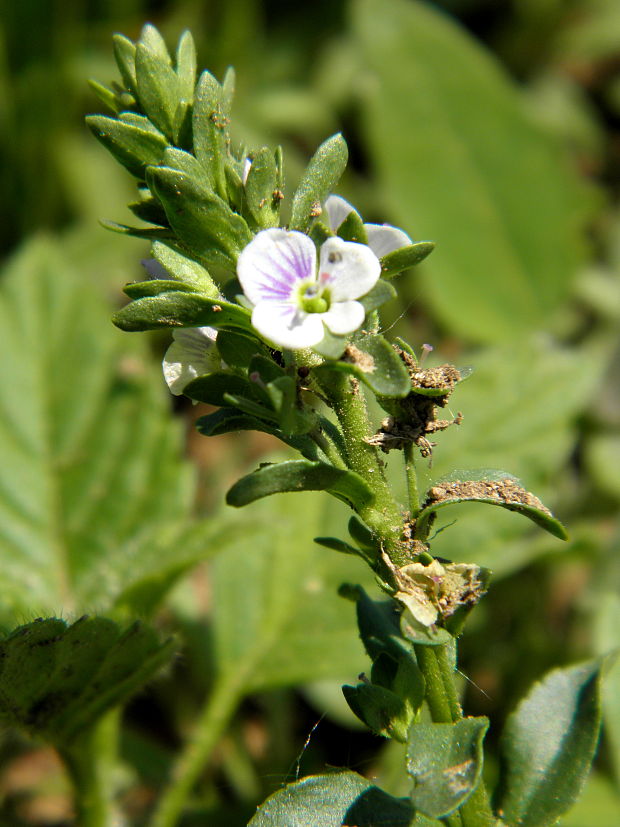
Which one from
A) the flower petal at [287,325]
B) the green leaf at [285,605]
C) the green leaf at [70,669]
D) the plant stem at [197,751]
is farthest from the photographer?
the green leaf at [285,605]

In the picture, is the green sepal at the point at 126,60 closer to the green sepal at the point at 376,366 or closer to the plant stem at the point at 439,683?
the green sepal at the point at 376,366

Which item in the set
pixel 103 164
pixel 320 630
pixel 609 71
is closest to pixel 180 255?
pixel 320 630

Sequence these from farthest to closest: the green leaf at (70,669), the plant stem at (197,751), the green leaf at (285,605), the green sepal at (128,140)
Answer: the green leaf at (285,605)
the plant stem at (197,751)
the green leaf at (70,669)
the green sepal at (128,140)

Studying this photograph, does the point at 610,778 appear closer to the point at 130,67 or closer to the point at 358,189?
the point at 130,67

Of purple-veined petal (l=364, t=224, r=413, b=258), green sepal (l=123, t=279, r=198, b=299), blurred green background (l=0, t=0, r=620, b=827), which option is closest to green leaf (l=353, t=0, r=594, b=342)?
blurred green background (l=0, t=0, r=620, b=827)

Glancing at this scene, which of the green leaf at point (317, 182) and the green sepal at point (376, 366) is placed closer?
the green sepal at point (376, 366)

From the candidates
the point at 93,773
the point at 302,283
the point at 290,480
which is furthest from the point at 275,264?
the point at 93,773

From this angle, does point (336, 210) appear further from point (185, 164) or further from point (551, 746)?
point (551, 746)

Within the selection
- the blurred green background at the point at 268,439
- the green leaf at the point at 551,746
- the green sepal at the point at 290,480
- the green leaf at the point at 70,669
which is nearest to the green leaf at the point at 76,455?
the blurred green background at the point at 268,439
